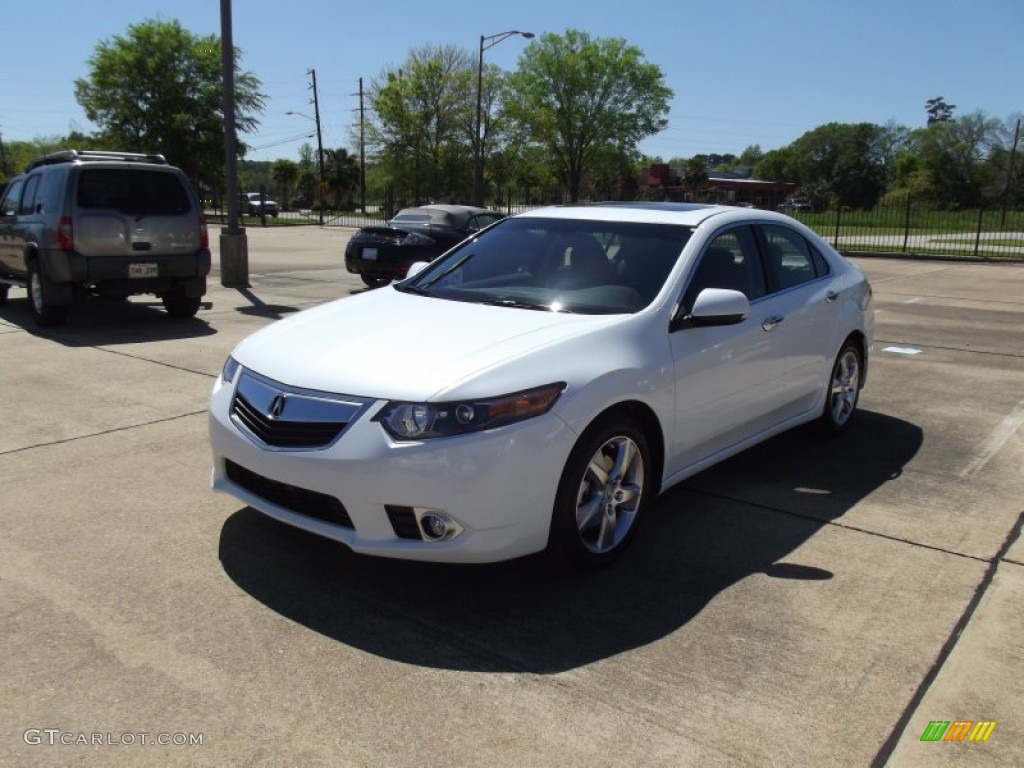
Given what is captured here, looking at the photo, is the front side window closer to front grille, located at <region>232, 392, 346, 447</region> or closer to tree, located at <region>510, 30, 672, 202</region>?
front grille, located at <region>232, 392, 346, 447</region>

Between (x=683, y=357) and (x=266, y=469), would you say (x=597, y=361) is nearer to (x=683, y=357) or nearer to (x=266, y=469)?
(x=683, y=357)

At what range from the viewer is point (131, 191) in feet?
32.2

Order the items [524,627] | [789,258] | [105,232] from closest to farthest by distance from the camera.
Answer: [524,627] → [789,258] → [105,232]

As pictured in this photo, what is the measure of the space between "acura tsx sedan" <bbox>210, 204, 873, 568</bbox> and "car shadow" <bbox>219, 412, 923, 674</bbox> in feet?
0.85

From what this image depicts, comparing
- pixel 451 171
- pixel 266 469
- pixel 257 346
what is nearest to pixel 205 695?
pixel 266 469

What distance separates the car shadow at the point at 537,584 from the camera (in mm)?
3258

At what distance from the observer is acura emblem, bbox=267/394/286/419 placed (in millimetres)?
3521

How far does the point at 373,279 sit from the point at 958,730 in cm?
1285

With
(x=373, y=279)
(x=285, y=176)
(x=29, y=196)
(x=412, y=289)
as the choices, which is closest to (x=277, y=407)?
(x=412, y=289)

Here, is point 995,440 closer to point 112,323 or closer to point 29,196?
point 112,323

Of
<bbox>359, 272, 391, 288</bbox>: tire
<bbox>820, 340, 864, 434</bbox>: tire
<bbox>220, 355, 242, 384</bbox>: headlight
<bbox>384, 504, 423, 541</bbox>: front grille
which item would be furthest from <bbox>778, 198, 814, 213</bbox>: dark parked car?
<bbox>384, 504, 423, 541</bbox>: front grille

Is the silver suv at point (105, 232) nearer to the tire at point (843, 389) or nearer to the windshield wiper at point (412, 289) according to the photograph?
the windshield wiper at point (412, 289)

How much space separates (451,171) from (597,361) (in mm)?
59224

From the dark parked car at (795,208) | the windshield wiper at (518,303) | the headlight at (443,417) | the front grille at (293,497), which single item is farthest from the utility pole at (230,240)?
the dark parked car at (795,208)
